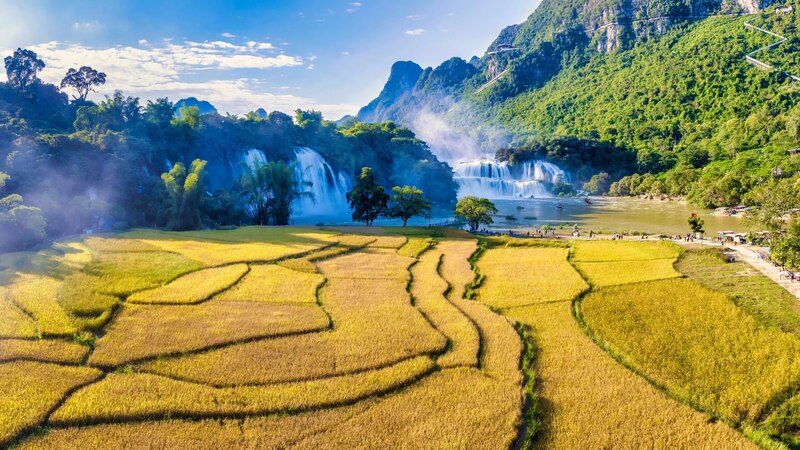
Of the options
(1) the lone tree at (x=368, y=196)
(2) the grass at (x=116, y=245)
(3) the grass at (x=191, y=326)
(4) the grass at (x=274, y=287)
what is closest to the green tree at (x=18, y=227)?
(2) the grass at (x=116, y=245)

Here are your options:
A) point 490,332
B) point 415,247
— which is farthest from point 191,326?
point 415,247

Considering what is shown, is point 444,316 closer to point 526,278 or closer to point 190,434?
point 526,278

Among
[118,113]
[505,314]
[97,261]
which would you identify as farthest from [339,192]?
[505,314]

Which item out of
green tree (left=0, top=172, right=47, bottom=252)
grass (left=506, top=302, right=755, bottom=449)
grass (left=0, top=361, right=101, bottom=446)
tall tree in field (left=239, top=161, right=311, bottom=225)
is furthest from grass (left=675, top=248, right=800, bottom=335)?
green tree (left=0, top=172, right=47, bottom=252)

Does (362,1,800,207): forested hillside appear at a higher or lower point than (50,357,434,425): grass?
higher

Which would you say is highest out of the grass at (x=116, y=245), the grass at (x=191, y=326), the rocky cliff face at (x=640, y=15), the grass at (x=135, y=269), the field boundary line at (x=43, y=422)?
the rocky cliff face at (x=640, y=15)

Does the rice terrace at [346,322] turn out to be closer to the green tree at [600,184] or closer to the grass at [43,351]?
the grass at [43,351]

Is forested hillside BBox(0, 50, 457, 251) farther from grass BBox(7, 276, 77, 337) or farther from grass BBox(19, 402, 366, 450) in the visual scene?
grass BBox(19, 402, 366, 450)
